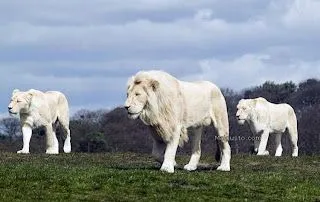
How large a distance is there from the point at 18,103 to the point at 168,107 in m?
12.5

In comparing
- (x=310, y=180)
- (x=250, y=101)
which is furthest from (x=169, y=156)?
(x=250, y=101)

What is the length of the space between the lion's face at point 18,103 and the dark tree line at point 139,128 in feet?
105

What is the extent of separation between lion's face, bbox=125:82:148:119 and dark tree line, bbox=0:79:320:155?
142ft

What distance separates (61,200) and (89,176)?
221 centimetres

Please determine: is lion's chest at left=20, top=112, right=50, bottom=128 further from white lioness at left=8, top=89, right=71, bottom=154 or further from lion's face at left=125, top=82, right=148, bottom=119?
lion's face at left=125, top=82, right=148, bottom=119

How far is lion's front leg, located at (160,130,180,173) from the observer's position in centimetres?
2019

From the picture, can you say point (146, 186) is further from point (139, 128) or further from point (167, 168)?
point (139, 128)

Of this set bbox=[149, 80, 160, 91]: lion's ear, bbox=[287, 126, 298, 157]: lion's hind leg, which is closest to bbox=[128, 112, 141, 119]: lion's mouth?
bbox=[149, 80, 160, 91]: lion's ear

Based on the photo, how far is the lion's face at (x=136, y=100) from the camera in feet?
65.3

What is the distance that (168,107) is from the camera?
66.7ft

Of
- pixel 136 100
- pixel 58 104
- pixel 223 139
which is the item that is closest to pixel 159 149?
pixel 136 100

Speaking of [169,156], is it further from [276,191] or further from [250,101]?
[250,101]

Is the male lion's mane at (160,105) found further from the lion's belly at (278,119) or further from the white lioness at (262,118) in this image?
the lion's belly at (278,119)

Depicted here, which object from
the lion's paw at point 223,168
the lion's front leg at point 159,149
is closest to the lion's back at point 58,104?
the lion's paw at point 223,168
